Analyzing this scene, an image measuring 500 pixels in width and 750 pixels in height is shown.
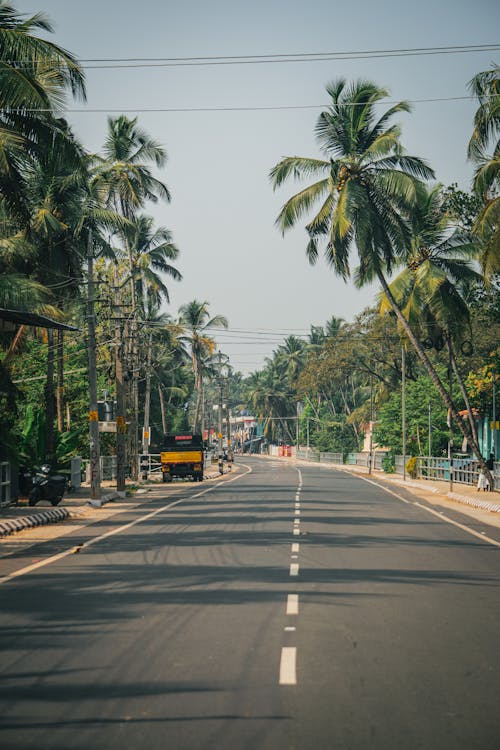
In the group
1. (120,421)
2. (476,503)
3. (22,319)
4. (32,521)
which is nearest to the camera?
(32,521)

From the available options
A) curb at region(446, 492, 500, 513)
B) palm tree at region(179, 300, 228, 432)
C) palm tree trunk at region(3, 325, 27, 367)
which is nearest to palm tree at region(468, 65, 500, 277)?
curb at region(446, 492, 500, 513)

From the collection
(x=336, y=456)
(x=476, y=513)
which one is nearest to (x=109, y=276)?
(x=476, y=513)

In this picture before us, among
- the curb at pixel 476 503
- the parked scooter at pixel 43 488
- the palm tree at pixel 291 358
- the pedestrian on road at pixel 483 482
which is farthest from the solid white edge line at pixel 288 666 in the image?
the palm tree at pixel 291 358

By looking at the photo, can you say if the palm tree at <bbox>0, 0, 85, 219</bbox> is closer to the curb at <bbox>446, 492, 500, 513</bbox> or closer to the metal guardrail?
the curb at <bbox>446, 492, 500, 513</bbox>

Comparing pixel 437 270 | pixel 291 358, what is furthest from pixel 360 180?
pixel 291 358

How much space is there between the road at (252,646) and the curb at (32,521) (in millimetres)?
3929

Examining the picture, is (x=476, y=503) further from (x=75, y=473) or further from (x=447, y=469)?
Answer: (x=75, y=473)

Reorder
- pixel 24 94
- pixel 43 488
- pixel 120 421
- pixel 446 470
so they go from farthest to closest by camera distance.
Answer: pixel 446 470, pixel 120 421, pixel 43 488, pixel 24 94

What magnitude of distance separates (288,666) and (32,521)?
1735 cm

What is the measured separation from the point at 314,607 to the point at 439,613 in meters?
1.47

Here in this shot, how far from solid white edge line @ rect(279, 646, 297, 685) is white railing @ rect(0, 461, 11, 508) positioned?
21421 mm

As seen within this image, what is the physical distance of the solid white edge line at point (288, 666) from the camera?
8.16 m

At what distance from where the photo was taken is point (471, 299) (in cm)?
4738

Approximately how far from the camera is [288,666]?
28.4 ft
